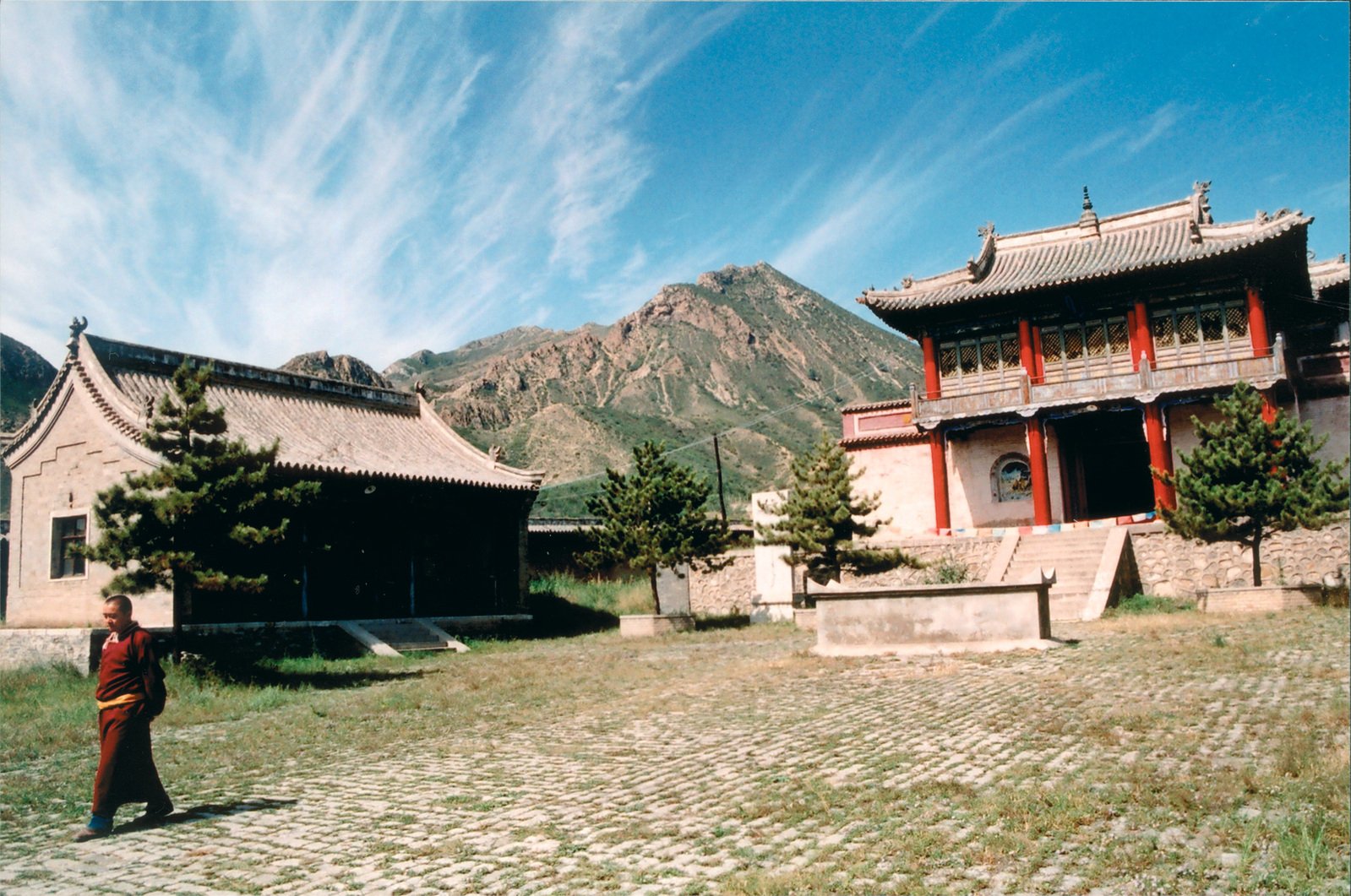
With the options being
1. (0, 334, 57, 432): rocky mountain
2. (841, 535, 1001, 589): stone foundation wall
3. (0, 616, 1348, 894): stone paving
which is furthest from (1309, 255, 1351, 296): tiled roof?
(0, 334, 57, 432): rocky mountain

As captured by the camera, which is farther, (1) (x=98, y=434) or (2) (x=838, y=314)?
(2) (x=838, y=314)

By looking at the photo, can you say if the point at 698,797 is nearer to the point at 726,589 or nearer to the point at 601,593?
the point at 726,589

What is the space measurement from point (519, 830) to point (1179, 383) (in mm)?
23127

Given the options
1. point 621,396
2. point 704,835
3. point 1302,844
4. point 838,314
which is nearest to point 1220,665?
point 1302,844

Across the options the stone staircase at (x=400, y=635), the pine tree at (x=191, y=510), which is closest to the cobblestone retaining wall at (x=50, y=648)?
the pine tree at (x=191, y=510)

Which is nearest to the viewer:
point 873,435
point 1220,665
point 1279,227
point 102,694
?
point 102,694

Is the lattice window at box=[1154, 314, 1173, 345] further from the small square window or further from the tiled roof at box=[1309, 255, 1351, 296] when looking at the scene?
the small square window

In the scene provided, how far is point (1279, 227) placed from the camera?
23250 millimetres

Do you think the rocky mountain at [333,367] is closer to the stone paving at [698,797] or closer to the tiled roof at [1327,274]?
the tiled roof at [1327,274]

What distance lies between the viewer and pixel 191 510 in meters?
14.2

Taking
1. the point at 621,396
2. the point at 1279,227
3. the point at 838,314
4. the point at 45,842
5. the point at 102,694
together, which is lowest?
the point at 45,842

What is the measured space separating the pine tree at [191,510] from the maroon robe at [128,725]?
7628mm

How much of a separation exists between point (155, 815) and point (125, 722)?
665 millimetres

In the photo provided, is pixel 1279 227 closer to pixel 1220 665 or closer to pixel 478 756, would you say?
pixel 1220 665
